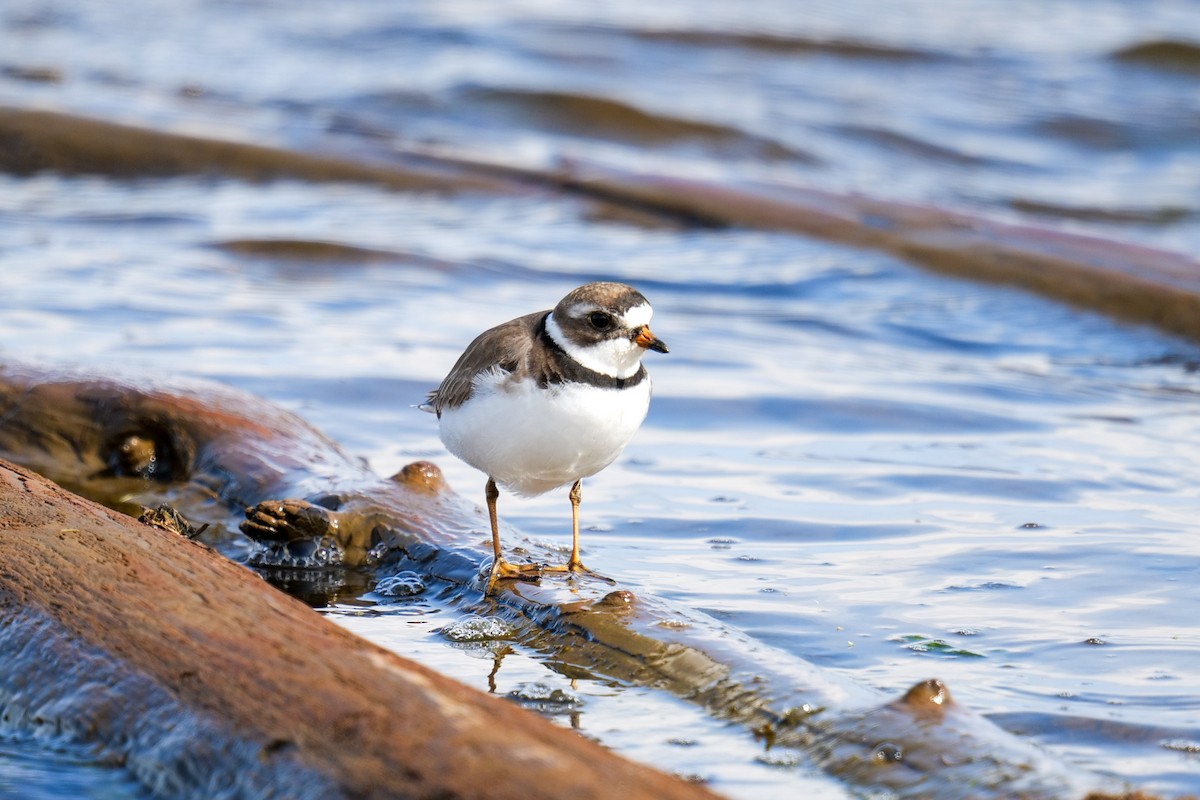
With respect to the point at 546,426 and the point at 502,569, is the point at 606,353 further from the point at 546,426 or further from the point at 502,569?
the point at 502,569

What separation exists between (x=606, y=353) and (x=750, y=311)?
5.25 m

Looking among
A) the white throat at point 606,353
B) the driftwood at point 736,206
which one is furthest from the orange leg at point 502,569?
the driftwood at point 736,206

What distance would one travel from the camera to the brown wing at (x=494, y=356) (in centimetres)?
458

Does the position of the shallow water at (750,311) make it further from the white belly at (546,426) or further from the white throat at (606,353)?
the white throat at (606,353)

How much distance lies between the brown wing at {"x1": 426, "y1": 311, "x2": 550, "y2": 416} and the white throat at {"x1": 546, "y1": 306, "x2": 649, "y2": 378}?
0.11 metres

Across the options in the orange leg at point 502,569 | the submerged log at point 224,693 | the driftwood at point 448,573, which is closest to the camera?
the submerged log at point 224,693

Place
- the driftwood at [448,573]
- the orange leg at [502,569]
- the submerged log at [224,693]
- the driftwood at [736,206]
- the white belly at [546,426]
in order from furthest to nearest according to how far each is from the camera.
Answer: the driftwood at [736,206] < the orange leg at [502,569] < the white belly at [546,426] < the driftwood at [448,573] < the submerged log at [224,693]

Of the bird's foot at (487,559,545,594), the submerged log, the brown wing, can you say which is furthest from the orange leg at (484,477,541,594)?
the submerged log

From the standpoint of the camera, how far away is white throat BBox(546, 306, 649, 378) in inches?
179

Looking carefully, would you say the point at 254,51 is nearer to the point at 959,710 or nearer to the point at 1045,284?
the point at 1045,284

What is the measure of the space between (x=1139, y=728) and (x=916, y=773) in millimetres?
858

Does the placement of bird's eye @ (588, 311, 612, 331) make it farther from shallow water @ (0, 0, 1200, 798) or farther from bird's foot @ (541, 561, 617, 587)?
shallow water @ (0, 0, 1200, 798)

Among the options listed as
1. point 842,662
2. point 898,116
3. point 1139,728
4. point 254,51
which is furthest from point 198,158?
point 1139,728

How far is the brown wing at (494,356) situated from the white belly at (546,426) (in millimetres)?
47
